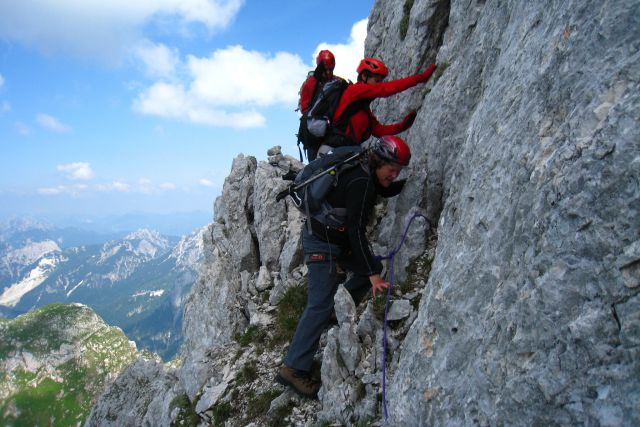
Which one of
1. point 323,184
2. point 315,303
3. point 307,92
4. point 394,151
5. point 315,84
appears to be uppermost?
point 315,84

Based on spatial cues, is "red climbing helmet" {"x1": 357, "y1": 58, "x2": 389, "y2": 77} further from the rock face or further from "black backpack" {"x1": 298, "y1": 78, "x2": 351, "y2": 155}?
the rock face

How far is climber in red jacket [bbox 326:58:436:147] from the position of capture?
10781mm

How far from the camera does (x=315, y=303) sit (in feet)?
32.9

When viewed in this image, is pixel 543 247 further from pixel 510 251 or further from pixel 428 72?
pixel 428 72

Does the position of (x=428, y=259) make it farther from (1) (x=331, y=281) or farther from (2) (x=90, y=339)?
(2) (x=90, y=339)

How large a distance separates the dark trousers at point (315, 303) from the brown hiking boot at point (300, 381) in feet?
0.72

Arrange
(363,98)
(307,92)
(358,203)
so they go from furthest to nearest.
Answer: (307,92)
(363,98)
(358,203)

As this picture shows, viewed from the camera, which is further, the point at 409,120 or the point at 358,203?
the point at 409,120

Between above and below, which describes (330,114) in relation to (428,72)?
below

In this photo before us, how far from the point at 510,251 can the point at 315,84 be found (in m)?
9.07

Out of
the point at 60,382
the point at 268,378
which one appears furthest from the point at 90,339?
the point at 268,378

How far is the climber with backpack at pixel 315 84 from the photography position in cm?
1205

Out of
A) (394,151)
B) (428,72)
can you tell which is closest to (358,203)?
(394,151)

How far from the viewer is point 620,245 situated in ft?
12.6
